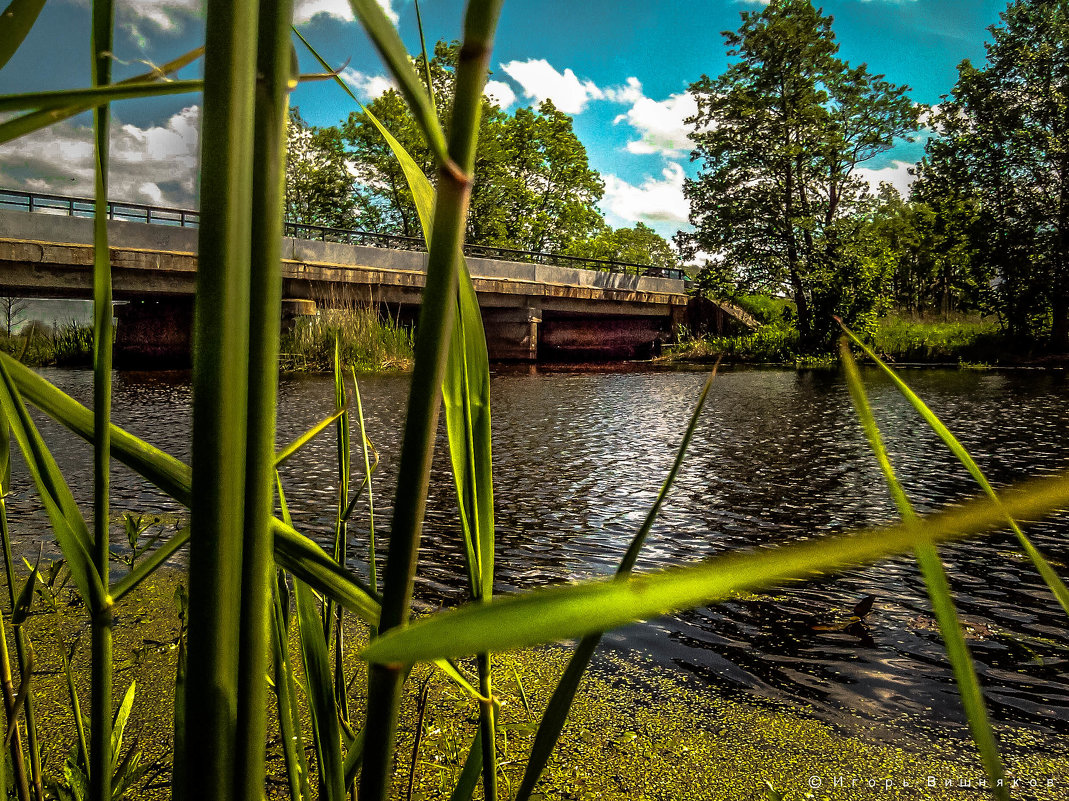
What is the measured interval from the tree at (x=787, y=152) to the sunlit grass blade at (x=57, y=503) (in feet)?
51.6

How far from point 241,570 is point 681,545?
6.94 ft

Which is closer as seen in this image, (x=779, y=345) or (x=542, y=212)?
(x=779, y=345)

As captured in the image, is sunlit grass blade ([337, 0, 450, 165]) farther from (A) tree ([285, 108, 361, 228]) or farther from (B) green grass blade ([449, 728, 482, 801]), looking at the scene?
(A) tree ([285, 108, 361, 228])

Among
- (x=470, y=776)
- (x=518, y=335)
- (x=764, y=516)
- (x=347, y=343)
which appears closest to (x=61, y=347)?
(x=347, y=343)

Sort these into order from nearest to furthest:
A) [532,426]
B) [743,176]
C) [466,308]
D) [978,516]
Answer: [978,516]
[466,308]
[532,426]
[743,176]

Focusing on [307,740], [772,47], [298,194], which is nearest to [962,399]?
[307,740]

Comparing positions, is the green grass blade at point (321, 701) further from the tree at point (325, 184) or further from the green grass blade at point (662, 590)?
the tree at point (325, 184)

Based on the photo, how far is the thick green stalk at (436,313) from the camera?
18 cm

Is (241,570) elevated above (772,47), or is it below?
below

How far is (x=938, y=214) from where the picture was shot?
49.2 feet

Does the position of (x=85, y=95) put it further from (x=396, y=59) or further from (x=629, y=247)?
(x=629, y=247)

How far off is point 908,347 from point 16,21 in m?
16.1

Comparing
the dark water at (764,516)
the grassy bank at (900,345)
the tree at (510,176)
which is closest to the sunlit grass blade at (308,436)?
the dark water at (764,516)

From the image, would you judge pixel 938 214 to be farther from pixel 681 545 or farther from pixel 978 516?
pixel 978 516
